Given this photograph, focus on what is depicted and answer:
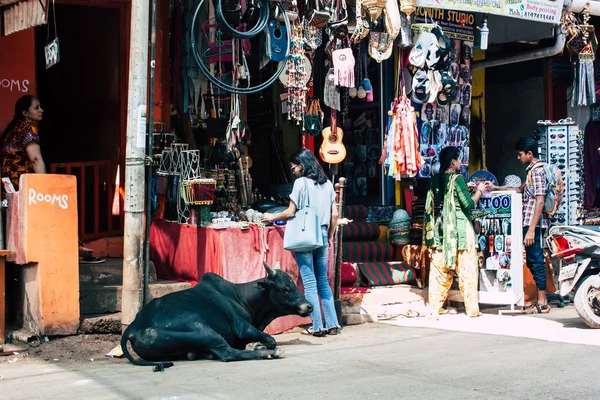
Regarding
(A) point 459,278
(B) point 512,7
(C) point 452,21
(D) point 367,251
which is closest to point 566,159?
(B) point 512,7

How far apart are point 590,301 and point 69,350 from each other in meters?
5.38

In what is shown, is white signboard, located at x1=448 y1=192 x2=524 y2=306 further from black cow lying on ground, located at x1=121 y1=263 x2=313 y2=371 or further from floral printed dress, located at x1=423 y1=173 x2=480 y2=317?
black cow lying on ground, located at x1=121 y1=263 x2=313 y2=371

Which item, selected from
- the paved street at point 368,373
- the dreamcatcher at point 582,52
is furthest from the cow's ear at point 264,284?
the dreamcatcher at point 582,52

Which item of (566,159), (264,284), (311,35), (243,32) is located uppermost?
(311,35)

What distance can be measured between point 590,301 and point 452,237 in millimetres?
1749

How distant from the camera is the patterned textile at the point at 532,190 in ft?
36.0

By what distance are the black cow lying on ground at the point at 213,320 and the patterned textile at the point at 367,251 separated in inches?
117

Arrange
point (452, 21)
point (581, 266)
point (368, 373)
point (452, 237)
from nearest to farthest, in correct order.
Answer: point (368, 373) → point (581, 266) → point (452, 237) → point (452, 21)

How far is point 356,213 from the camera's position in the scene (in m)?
12.1

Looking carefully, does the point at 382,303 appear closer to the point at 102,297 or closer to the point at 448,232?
the point at 448,232

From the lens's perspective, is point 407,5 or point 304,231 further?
point 407,5

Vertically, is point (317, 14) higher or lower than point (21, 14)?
higher

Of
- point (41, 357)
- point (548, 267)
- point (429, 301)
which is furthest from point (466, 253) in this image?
point (41, 357)

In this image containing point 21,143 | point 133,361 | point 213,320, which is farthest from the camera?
point 21,143
